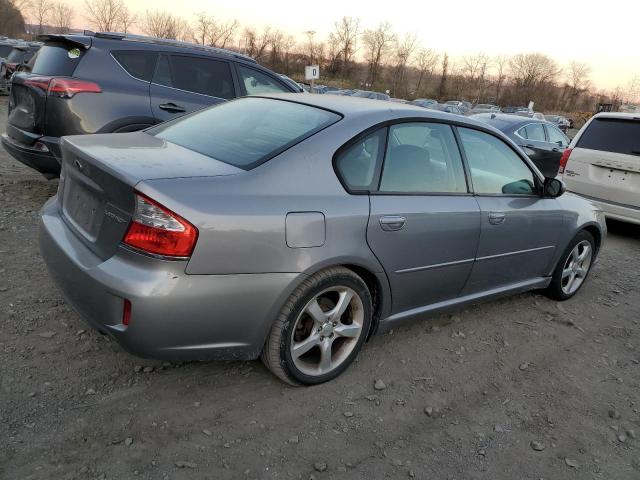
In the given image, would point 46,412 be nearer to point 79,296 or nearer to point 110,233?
point 79,296

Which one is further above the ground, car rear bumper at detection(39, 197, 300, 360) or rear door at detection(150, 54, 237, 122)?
rear door at detection(150, 54, 237, 122)

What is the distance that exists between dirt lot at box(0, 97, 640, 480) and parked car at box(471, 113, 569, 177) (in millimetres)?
6738

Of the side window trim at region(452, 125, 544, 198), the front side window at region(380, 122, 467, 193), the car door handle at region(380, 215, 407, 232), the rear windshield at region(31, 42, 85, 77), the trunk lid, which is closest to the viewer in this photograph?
the trunk lid

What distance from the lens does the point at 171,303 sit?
7.38 feet

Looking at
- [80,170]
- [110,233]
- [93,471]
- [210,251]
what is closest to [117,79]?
[80,170]

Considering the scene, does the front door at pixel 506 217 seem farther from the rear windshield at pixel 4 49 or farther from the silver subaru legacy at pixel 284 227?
the rear windshield at pixel 4 49

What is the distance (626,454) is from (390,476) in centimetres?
132

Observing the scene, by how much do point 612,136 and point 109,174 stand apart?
22.1 feet

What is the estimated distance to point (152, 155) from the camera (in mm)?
2703

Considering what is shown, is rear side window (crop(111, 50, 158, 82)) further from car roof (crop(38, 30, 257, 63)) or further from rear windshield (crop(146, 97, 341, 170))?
rear windshield (crop(146, 97, 341, 170))

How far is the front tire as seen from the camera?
8.64ft

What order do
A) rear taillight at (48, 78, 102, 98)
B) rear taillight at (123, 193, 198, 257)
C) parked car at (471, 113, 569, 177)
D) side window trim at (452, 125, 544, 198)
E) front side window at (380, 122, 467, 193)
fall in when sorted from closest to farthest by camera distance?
rear taillight at (123, 193, 198, 257) → front side window at (380, 122, 467, 193) → side window trim at (452, 125, 544, 198) → rear taillight at (48, 78, 102, 98) → parked car at (471, 113, 569, 177)

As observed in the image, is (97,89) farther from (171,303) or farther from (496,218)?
(496,218)

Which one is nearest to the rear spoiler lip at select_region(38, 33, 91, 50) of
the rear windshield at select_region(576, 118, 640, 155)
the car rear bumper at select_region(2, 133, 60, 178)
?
the car rear bumper at select_region(2, 133, 60, 178)
